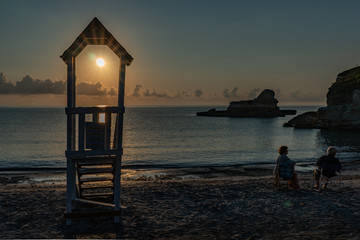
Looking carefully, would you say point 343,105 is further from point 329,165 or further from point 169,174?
point 329,165

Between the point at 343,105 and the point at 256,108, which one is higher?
the point at 256,108

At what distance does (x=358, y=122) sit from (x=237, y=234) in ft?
219

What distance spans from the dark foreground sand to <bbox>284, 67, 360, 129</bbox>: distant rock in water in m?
59.0

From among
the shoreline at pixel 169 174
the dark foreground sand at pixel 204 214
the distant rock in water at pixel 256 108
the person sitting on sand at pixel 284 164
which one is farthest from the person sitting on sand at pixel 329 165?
the distant rock in water at pixel 256 108

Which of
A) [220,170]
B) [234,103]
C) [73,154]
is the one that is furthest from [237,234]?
[234,103]

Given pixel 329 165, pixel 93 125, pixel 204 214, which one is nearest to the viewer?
pixel 93 125

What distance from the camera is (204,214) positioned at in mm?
8648

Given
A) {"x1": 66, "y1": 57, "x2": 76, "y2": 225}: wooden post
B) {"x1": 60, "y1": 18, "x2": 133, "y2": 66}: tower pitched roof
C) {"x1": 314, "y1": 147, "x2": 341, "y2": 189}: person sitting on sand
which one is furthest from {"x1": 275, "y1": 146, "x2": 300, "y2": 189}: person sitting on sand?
{"x1": 66, "y1": 57, "x2": 76, "y2": 225}: wooden post

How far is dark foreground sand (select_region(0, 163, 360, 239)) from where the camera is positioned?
727 cm

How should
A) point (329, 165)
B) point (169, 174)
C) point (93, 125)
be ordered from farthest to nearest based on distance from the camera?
1. point (169, 174)
2. point (329, 165)
3. point (93, 125)

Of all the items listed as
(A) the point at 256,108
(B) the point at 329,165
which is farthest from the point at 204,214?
(A) the point at 256,108

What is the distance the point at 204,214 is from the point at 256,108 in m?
158

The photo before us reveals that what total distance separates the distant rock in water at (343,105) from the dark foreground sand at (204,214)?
194 ft

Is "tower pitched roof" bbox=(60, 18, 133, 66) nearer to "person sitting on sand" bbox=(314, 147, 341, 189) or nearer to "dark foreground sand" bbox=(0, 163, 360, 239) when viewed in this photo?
"dark foreground sand" bbox=(0, 163, 360, 239)
